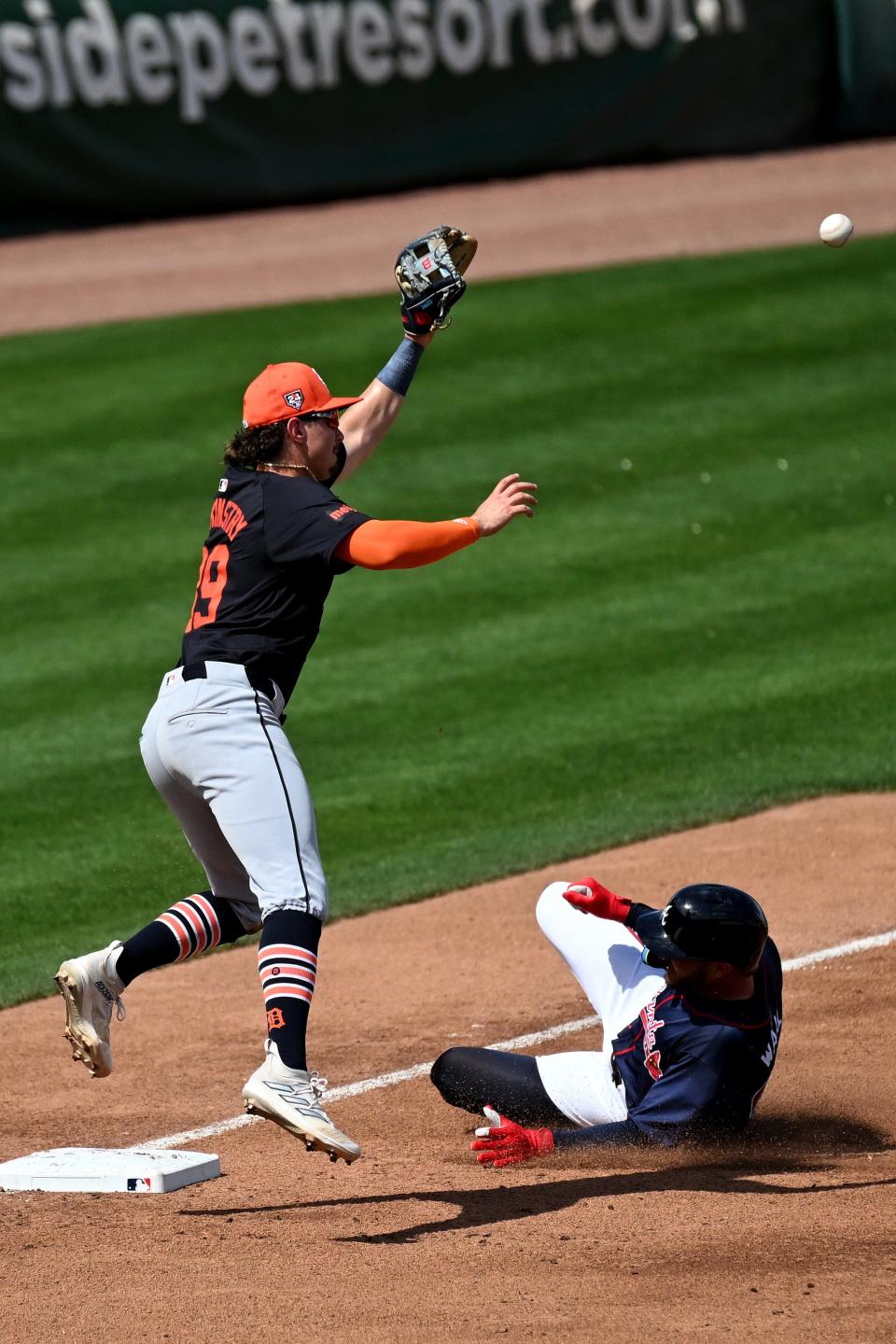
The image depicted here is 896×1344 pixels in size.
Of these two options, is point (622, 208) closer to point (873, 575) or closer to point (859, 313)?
point (859, 313)

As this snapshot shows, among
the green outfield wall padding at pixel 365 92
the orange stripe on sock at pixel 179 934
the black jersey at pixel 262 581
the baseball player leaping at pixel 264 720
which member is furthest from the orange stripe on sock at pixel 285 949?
the green outfield wall padding at pixel 365 92

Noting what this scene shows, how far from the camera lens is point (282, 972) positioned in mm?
4984

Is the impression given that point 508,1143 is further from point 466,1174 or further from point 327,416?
point 327,416

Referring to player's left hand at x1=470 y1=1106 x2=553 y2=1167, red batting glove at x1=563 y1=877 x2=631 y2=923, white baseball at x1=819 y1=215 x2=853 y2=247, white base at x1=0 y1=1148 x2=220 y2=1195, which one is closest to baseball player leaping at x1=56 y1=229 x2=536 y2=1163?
white base at x1=0 y1=1148 x2=220 y2=1195

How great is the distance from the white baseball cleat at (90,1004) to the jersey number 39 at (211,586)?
95cm

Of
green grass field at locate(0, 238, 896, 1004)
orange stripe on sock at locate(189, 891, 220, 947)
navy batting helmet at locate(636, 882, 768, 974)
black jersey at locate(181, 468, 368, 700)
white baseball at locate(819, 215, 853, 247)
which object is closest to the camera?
navy batting helmet at locate(636, 882, 768, 974)

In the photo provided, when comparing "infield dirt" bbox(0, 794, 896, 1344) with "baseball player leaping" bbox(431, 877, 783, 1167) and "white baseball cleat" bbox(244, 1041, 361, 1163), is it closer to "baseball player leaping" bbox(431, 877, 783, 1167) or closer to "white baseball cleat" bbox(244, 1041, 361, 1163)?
"baseball player leaping" bbox(431, 877, 783, 1167)

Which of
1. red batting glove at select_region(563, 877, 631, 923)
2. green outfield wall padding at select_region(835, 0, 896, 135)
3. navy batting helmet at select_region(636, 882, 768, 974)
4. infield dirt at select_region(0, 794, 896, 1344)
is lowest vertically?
infield dirt at select_region(0, 794, 896, 1344)

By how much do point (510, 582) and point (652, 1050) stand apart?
7.06 metres

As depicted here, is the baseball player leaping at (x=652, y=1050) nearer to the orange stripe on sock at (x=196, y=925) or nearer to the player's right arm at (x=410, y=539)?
the orange stripe on sock at (x=196, y=925)

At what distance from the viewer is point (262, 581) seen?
5.28m

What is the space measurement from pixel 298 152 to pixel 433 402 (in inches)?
213

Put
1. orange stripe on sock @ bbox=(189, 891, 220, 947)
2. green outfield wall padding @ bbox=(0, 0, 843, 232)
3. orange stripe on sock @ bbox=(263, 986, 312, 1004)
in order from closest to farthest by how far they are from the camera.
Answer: orange stripe on sock @ bbox=(263, 986, 312, 1004) → orange stripe on sock @ bbox=(189, 891, 220, 947) → green outfield wall padding @ bbox=(0, 0, 843, 232)

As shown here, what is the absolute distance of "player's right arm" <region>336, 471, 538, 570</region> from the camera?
4973mm
